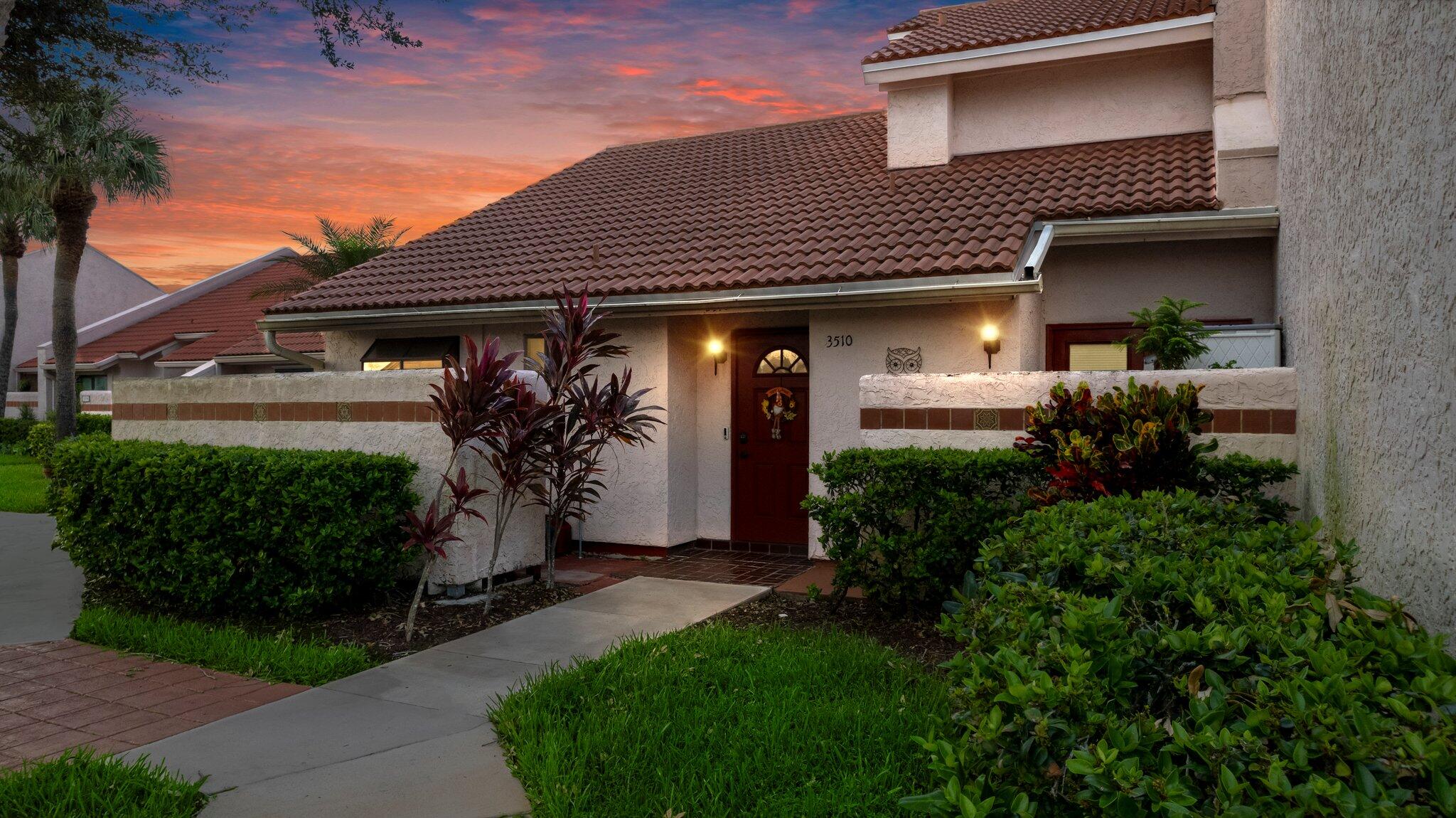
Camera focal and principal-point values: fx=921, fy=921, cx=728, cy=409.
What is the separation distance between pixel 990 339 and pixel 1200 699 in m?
7.21

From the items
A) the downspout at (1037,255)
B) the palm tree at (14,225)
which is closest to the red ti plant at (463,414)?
the downspout at (1037,255)

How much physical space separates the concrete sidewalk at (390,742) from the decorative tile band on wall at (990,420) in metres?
2.54

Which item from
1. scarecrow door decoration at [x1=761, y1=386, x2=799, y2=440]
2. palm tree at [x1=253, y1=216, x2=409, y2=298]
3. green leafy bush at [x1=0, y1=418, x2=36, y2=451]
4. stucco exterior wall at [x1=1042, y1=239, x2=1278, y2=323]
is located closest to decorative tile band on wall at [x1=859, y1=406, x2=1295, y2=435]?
scarecrow door decoration at [x1=761, y1=386, x2=799, y2=440]

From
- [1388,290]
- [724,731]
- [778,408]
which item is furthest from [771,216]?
[1388,290]

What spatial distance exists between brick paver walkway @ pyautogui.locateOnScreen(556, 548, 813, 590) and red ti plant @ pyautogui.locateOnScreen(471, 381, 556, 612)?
1348mm

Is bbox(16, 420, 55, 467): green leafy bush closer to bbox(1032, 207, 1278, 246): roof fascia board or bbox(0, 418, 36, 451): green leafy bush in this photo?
bbox(0, 418, 36, 451): green leafy bush

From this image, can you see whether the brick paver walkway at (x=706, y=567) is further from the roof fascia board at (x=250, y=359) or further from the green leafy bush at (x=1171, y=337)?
the roof fascia board at (x=250, y=359)

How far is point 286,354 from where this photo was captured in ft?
41.4

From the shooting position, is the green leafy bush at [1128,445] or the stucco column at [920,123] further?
the stucco column at [920,123]

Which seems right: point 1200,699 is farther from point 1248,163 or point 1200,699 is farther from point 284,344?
point 284,344

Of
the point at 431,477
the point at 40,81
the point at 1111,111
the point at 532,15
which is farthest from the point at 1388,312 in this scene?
the point at 40,81

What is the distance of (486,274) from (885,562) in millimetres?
6827

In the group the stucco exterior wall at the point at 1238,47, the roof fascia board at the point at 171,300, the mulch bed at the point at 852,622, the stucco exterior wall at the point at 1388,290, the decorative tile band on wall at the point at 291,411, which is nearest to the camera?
the stucco exterior wall at the point at 1388,290

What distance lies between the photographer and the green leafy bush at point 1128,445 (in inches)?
220
